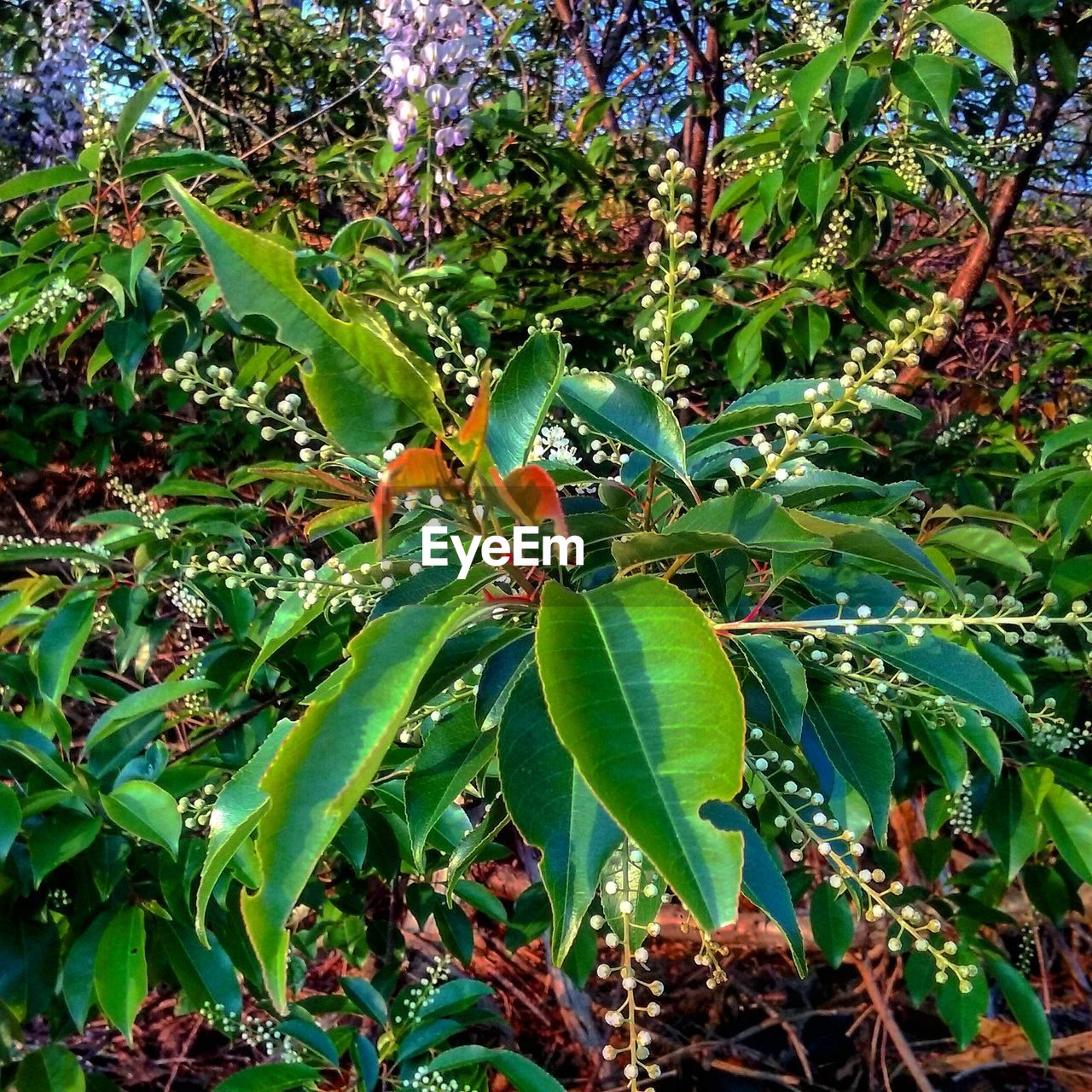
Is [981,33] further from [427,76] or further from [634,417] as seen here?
[427,76]

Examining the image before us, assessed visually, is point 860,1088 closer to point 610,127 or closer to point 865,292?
point 865,292

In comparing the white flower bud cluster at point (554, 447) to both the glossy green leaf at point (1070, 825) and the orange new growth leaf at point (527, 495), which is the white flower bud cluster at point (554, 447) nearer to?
the orange new growth leaf at point (527, 495)

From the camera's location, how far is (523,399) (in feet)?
2.44

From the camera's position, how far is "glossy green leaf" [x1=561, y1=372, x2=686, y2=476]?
2.42 feet

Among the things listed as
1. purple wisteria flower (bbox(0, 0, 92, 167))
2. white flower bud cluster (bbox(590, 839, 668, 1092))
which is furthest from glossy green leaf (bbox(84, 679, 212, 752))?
purple wisteria flower (bbox(0, 0, 92, 167))

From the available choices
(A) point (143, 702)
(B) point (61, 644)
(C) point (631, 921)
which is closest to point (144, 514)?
(B) point (61, 644)

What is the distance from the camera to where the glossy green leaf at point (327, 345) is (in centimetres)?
58

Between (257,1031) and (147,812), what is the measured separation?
2.06ft

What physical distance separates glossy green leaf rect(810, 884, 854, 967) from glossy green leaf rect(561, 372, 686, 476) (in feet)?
4.54

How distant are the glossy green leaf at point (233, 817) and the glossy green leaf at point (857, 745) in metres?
0.42

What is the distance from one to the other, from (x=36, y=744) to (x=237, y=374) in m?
0.91

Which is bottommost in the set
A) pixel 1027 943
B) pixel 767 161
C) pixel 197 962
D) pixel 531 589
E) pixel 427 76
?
pixel 1027 943

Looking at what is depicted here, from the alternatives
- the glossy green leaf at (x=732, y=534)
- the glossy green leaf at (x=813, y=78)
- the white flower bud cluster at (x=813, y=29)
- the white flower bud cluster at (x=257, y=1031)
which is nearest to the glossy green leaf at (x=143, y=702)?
the white flower bud cluster at (x=257, y=1031)

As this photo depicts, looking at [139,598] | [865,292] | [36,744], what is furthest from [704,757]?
[865,292]
